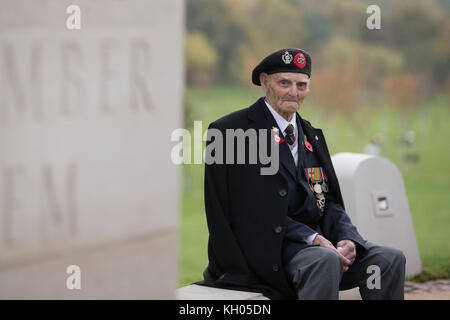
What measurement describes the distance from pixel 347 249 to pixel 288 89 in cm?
99

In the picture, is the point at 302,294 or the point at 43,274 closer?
the point at 43,274

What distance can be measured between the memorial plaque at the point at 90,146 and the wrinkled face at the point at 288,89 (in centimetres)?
96

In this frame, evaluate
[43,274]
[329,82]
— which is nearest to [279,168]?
[43,274]

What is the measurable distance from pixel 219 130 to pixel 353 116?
18010 mm

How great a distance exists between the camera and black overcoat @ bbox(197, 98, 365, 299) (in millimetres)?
4004

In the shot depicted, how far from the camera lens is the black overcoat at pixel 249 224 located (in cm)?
400

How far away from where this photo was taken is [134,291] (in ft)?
10.7

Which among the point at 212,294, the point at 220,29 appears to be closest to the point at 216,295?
the point at 212,294

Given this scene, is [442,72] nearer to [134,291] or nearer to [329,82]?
[329,82]

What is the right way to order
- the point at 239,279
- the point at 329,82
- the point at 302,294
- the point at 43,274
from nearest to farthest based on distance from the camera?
the point at 43,274, the point at 302,294, the point at 239,279, the point at 329,82

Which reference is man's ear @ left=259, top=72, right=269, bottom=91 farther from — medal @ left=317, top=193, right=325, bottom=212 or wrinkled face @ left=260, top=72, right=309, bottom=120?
medal @ left=317, top=193, right=325, bottom=212

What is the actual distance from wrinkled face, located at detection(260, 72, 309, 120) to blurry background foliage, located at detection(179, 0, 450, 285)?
16.4 meters

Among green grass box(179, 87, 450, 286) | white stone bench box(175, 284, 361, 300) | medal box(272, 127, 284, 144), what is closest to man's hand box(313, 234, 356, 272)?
white stone bench box(175, 284, 361, 300)

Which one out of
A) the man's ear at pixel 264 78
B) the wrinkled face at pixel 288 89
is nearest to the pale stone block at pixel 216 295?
the wrinkled face at pixel 288 89
